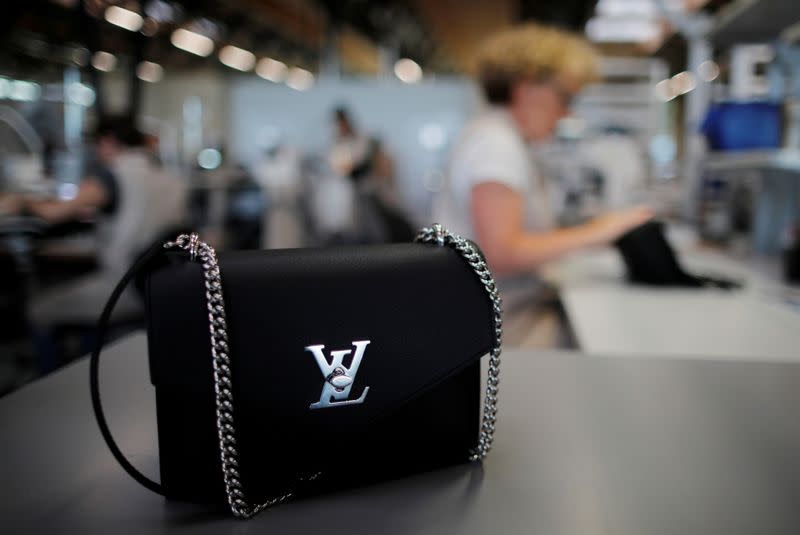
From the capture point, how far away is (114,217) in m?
2.85

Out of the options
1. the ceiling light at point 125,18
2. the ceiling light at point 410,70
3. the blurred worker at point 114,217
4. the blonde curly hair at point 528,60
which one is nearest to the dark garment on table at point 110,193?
the blurred worker at point 114,217

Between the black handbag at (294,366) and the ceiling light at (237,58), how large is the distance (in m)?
13.0

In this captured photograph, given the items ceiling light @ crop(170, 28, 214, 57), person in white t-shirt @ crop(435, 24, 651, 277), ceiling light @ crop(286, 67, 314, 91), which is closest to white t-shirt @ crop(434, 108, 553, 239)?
person in white t-shirt @ crop(435, 24, 651, 277)

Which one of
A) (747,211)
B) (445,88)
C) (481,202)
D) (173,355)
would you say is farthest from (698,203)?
(445,88)

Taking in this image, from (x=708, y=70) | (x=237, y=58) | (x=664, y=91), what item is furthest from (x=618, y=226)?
(x=237, y=58)

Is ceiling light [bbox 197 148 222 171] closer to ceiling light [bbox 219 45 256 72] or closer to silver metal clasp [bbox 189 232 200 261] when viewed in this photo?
ceiling light [bbox 219 45 256 72]

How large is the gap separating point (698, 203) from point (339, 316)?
3.06 m

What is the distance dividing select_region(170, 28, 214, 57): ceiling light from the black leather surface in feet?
33.8

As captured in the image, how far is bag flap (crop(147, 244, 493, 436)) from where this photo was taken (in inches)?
17.6

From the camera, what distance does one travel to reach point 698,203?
3.17 meters

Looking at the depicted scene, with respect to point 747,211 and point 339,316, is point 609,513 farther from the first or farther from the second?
point 747,211

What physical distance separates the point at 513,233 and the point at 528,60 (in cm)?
48

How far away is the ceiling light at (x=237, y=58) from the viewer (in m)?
12.9

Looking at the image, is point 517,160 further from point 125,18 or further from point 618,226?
point 125,18
